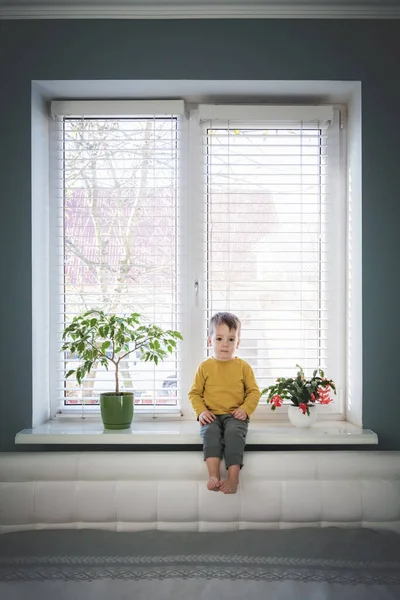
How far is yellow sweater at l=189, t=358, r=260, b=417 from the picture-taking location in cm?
272

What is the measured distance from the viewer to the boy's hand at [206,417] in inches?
103

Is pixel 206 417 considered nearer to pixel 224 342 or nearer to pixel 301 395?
pixel 224 342

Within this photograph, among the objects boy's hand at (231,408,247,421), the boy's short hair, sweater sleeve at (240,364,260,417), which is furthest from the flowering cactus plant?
the boy's short hair

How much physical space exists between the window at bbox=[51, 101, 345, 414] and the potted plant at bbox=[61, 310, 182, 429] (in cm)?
21

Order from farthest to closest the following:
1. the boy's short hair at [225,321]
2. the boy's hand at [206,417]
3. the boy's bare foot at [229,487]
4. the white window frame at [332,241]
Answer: the white window frame at [332,241]
the boy's short hair at [225,321]
the boy's hand at [206,417]
the boy's bare foot at [229,487]

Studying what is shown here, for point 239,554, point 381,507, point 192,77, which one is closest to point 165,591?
point 239,554

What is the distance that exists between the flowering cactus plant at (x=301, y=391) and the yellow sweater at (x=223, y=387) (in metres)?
0.13

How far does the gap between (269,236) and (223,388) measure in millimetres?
760

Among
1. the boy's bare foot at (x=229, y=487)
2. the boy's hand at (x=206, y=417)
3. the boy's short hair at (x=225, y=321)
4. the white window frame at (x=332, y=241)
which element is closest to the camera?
the boy's bare foot at (x=229, y=487)

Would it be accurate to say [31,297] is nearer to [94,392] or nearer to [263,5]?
[94,392]

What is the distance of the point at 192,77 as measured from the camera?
279 centimetres

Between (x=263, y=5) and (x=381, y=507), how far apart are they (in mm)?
2094

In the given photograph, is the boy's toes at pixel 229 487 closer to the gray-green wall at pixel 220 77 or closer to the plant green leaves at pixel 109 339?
the plant green leaves at pixel 109 339

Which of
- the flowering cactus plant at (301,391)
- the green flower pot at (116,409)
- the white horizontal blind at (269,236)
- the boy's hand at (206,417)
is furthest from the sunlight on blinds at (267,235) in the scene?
the green flower pot at (116,409)
